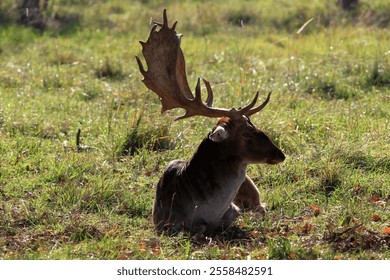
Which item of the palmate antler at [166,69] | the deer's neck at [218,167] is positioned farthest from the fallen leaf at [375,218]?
the palmate antler at [166,69]

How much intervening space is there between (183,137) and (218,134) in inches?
97.8

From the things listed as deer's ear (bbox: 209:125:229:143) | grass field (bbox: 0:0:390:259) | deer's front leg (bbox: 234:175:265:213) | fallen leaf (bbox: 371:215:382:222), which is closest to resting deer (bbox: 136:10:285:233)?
deer's ear (bbox: 209:125:229:143)

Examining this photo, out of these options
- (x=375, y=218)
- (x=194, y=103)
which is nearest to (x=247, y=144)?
(x=194, y=103)

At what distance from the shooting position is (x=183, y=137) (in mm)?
9188

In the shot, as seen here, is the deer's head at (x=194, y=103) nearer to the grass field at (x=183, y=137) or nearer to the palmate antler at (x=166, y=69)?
the palmate antler at (x=166, y=69)

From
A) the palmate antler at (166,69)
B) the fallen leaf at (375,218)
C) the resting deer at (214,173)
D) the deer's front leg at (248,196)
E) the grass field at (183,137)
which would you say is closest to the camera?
the grass field at (183,137)

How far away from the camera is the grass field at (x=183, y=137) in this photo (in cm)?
664

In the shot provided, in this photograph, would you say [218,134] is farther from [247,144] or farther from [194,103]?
[194,103]

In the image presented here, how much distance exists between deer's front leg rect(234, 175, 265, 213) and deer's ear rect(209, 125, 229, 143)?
0.80 meters

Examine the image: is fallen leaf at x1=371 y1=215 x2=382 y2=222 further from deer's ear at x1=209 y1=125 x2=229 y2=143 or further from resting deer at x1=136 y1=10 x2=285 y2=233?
deer's ear at x1=209 y1=125 x2=229 y2=143

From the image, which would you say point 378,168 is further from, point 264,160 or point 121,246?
point 121,246

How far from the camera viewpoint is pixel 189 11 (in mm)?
16578

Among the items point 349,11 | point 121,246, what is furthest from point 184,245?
point 349,11

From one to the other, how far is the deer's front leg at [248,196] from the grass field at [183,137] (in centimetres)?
14
